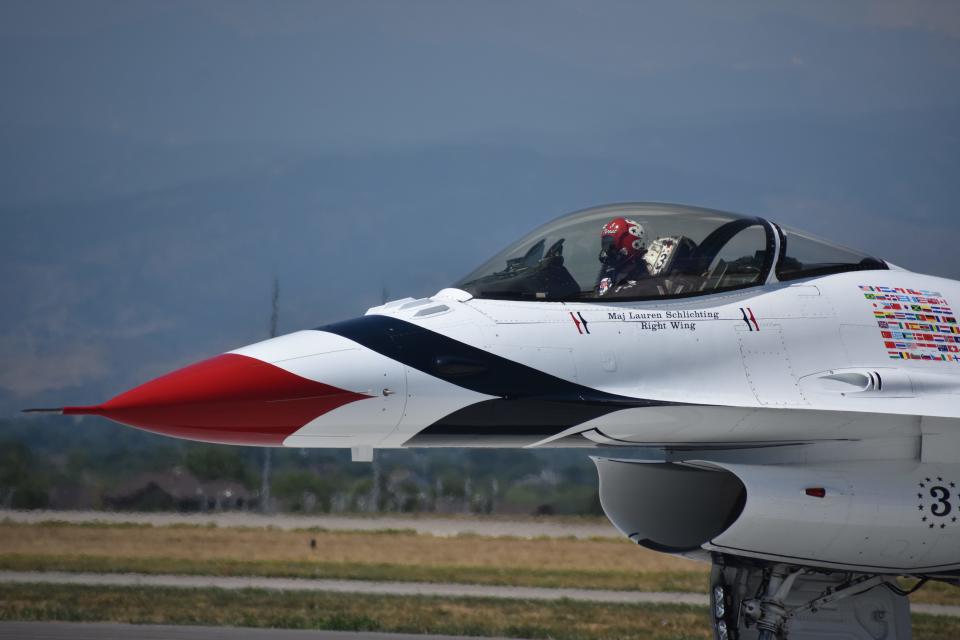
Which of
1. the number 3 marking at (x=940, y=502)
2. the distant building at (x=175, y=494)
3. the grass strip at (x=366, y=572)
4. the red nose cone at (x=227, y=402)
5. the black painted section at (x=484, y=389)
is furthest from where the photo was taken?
the distant building at (x=175, y=494)

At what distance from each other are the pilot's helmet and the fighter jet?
11mm

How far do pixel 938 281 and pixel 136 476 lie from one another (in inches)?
642

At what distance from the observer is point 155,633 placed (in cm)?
1044

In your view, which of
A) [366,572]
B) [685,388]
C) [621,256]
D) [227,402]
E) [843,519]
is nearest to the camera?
[227,402]

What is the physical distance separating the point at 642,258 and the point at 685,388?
76 cm

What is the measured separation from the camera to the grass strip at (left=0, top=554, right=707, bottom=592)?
16.8 m

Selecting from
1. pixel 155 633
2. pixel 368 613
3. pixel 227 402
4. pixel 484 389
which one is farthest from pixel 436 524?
pixel 227 402

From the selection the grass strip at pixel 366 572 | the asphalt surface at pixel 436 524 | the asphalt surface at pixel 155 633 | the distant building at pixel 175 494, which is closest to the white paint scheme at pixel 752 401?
the asphalt surface at pixel 155 633

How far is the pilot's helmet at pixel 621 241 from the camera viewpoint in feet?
20.0

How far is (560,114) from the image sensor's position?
114 m

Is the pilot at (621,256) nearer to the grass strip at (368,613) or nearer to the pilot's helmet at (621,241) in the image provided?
the pilot's helmet at (621,241)

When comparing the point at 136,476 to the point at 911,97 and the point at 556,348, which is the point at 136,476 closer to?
the point at 556,348

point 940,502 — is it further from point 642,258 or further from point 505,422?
point 505,422

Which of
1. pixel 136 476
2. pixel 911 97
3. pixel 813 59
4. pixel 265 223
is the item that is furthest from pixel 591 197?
pixel 136 476
